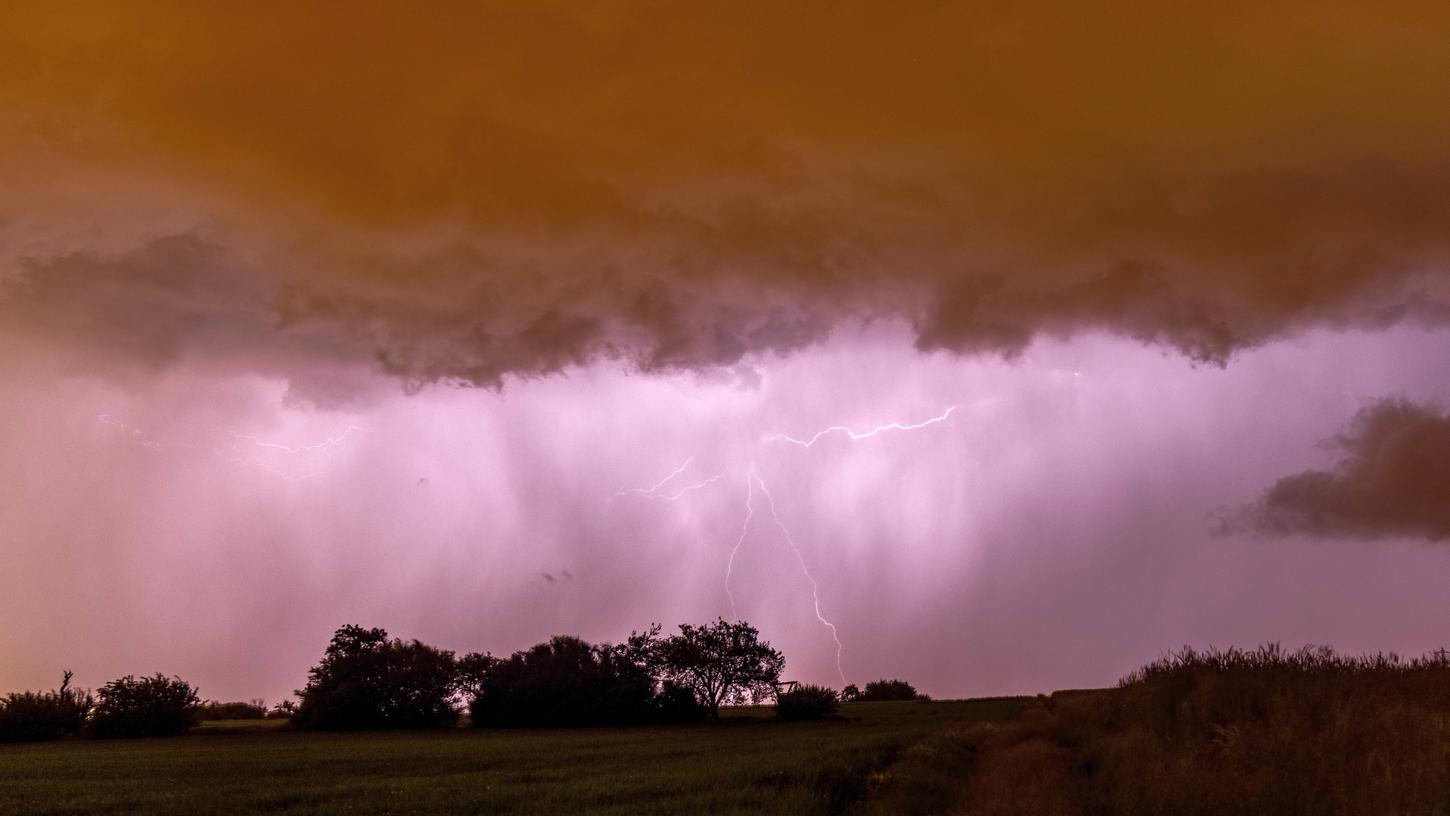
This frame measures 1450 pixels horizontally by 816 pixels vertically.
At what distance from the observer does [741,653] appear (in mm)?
73188

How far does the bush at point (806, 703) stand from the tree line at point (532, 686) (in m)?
0.08

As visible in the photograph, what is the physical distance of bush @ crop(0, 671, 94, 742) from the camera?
5659 cm

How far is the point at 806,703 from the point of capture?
2657 inches

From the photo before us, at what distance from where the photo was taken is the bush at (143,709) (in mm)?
60531

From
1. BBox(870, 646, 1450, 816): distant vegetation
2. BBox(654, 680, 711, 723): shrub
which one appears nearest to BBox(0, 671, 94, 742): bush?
BBox(654, 680, 711, 723): shrub

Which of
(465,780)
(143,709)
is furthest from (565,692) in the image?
(465,780)

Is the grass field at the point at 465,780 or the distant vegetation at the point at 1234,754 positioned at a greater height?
the distant vegetation at the point at 1234,754

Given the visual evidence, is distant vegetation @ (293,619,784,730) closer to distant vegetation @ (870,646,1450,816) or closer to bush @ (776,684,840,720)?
bush @ (776,684,840,720)

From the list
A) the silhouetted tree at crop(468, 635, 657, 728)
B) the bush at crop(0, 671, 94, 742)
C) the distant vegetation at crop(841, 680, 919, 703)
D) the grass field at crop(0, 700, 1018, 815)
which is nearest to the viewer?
the grass field at crop(0, 700, 1018, 815)

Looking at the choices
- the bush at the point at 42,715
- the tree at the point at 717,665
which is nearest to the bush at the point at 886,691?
the tree at the point at 717,665

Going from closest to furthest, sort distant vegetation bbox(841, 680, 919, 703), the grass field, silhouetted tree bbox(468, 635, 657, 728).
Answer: the grass field < silhouetted tree bbox(468, 635, 657, 728) < distant vegetation bbox(841, 680, 919, 703)

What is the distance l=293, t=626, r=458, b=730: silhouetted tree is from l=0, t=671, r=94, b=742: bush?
13973mm

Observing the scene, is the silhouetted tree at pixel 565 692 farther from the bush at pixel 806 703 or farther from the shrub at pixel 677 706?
the bush at pixel 806 703

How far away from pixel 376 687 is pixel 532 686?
39.3 feet
